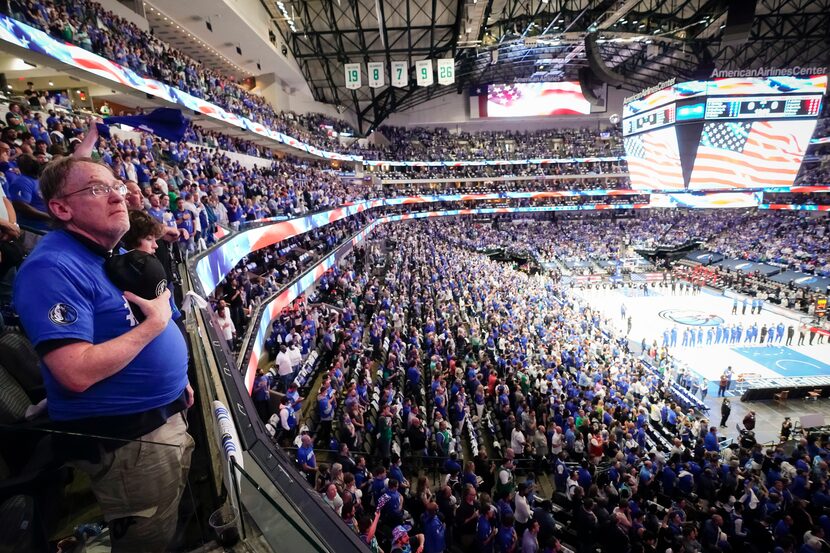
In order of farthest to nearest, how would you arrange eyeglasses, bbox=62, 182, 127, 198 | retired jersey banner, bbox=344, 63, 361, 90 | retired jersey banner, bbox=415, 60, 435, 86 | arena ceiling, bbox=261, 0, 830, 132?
retired jersey banner, bbox=415, 60, 435, 86, retired jersey banner, bbox=344, 63, 361, 90, arena ceiling, bbox=261, 0, 830, 132, eyeglasses, bbox=62, 182, 127, 198

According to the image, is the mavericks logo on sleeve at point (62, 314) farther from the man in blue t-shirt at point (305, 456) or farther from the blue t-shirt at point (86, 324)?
the man in blue t-shirt at point (305, 456)

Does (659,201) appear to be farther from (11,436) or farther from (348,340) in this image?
(11,436)

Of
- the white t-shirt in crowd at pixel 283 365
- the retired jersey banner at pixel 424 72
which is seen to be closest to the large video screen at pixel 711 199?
the retired jersey banner at pixel 424 72

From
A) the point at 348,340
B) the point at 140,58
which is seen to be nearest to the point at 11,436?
the point at 348,340

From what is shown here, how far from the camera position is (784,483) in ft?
28.5

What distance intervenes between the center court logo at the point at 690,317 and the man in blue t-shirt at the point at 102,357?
1240 inches

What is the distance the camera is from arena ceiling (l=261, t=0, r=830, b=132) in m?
25.4

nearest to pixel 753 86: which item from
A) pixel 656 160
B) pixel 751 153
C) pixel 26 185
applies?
pixel 751 153

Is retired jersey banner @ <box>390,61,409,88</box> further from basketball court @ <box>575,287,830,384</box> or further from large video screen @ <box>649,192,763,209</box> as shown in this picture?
large video screen @ <box>649,192,763,209</box>

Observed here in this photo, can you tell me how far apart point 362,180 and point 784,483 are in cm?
3869

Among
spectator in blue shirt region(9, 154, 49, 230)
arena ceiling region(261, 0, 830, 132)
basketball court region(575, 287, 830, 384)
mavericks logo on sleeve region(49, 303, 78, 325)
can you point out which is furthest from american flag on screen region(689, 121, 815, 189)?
mavericks logo on sleeve region(49, 303, 78, 325)

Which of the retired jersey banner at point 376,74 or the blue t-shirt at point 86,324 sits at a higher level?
the retired jersey banner at point 376,74

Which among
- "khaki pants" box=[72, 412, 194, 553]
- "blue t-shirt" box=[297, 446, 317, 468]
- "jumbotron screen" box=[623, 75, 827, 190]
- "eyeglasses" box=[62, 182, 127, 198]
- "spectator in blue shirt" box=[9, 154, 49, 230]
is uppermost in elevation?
"jumbotron screen" box=[623, 75, 827, 190]

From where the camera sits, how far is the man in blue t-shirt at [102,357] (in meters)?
1.37
